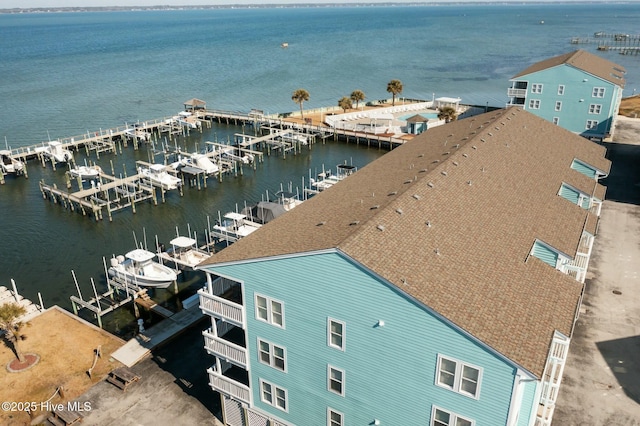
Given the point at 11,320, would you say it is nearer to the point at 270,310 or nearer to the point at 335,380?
the point at 270,310

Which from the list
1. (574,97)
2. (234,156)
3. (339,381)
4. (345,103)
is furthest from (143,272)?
(345,103)

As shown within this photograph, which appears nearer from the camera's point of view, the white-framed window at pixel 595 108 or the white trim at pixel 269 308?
the white trim at pixel 269 308

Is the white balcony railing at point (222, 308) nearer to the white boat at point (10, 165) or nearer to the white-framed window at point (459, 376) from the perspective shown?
the white-framed window at point (459, 376)

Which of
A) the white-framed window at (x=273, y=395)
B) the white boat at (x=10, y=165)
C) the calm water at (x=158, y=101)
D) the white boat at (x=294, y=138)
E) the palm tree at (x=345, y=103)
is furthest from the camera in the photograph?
the palm tree at (x=345, y=103)

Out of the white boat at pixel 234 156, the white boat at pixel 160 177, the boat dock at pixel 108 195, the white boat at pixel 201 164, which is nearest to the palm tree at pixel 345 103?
the white boat at pixel 234 156

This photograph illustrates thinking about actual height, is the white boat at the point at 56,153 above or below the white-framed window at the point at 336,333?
below

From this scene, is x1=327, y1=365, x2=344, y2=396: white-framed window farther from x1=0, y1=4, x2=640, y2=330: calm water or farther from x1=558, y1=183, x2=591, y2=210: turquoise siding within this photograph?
x1=0, y1=4, x2=640, y2=330: calm water

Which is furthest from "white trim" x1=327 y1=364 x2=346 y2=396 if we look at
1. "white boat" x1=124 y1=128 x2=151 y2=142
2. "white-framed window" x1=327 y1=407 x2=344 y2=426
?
"white boat" x1=124 y1=128 x2=151 y2=142
